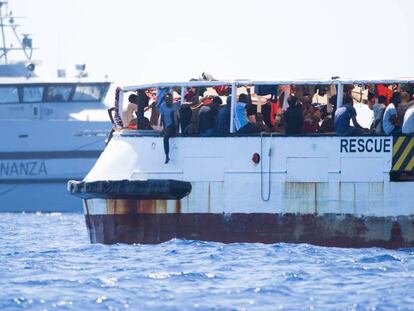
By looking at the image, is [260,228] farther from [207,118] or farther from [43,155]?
[43,155]

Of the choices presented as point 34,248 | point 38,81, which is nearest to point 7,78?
point 38,81

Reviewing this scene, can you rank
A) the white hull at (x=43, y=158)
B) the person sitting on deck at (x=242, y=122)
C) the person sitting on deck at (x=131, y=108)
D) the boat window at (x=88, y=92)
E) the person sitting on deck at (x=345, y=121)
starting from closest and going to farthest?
the person sitting on deck at (x=345, y=121) → the person sitting on deck at (x=242, y=122) → the person sitting on deck at (x=131, y=108) → the white hull at (x=43, y=158) → the boat window at (x=88, y=92)

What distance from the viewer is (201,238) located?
76.6 ft

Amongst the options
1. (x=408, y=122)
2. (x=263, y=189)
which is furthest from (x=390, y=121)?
(x=263, y=189)

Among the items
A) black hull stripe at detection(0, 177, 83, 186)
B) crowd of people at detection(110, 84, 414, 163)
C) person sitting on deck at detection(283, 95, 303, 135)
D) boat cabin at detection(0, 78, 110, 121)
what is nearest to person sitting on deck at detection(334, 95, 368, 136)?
crowd of people at detection(110, 84, 414, 163)

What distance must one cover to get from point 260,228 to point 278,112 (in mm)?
1972

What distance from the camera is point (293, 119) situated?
22891 mm

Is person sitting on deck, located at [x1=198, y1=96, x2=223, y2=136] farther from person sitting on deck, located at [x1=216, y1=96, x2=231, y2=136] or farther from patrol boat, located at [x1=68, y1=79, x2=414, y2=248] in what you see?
patrol boat, located at [x1=68, y1=79, x2=414, y2=248]

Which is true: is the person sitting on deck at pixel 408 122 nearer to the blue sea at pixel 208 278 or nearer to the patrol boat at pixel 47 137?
the blue sea at pixel 208 278

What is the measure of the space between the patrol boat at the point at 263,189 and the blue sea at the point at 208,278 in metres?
0.34

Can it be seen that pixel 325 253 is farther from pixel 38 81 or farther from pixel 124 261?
pixel 38 81

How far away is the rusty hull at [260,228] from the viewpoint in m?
22.5

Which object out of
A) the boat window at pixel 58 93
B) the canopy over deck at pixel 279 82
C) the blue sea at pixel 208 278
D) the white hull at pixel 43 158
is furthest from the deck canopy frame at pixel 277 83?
the boat window at pixel 58 93

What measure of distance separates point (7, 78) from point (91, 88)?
345cm
